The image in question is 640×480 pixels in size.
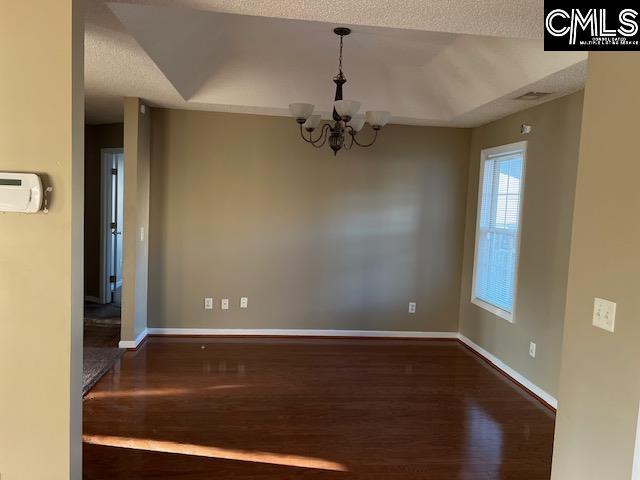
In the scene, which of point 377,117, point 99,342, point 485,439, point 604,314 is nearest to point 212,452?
point 485,439

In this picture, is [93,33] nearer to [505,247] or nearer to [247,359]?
[247,359]

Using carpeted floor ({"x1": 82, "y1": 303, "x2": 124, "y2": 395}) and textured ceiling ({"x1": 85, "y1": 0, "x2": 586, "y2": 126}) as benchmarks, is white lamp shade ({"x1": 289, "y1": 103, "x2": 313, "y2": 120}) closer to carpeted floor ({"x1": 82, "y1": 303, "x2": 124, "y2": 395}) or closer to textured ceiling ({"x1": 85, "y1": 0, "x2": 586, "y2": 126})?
textured ceiling ({"x1": 85, "y1": 0, "x2": 586, "y2": 126})

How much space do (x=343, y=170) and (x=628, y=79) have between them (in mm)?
3321

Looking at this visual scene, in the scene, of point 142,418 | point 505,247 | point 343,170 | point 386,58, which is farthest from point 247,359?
point 386,58

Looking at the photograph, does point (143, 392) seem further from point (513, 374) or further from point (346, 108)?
point (513, 374)

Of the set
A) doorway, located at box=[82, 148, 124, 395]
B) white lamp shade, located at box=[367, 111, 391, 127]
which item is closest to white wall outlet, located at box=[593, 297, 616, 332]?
white lamp shade, located at box=[367, 111, 391, 127]

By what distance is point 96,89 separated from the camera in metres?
3.79

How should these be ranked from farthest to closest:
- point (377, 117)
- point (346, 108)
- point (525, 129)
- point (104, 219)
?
point (104, 219)
point (525, 129)
point (377, 117)
point (346, 108)

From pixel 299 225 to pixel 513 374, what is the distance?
8.30 feet

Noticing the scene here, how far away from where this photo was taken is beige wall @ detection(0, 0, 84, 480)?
163cm

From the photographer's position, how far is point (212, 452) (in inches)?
102

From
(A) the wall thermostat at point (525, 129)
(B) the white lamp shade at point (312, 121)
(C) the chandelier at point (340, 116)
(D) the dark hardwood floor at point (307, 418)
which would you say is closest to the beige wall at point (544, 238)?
(A) the wall thermostat at point (525, 129)

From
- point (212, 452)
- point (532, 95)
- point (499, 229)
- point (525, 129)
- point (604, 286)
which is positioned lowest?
point (212, 452)

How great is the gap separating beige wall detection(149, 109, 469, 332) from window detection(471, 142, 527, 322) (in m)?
0.34
